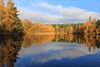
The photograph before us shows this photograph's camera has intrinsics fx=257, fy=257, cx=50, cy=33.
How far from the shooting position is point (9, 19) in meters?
70.2

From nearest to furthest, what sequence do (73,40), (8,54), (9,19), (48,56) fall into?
1. (8,54)
2. (48,56)
3. (9,19)
4. (73,40)

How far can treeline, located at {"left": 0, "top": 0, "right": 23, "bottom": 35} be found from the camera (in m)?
68.1

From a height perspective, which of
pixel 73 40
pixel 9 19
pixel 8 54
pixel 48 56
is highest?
pixel 9 19

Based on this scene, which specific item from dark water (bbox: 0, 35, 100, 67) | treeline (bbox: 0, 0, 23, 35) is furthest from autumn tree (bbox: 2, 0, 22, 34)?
dark water (bbox: 0, 35, 100, 67)

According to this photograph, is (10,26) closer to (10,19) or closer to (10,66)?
(10,19)

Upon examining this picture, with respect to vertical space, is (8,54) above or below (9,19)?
below

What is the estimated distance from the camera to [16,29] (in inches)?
2901

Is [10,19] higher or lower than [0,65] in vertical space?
higher

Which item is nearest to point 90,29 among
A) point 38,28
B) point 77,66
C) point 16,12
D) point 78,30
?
point 78,30

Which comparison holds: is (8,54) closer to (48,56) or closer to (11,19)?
(48,56)

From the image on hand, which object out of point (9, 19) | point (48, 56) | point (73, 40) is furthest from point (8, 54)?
point (73, 40)

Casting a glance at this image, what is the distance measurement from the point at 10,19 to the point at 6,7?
436 centimetres

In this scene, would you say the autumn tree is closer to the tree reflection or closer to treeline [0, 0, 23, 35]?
treeline [0, 0, 23, 35]

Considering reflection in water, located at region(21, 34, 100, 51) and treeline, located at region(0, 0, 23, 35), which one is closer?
reflection in water, located at region(21, 34, 100, 51)
